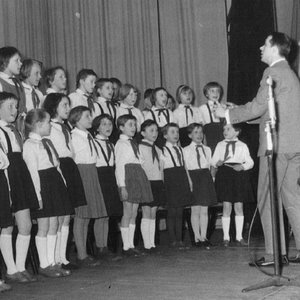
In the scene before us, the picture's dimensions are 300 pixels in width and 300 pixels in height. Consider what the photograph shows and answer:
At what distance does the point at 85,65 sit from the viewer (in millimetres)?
9242

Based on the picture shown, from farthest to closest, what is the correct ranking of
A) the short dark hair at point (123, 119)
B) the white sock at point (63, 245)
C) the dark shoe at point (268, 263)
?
the short dark hair at point (123, 119), the white sock at point (63, 245), the dark shoe at point (268, 263)

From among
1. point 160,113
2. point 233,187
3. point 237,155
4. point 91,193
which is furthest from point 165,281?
point 160,113

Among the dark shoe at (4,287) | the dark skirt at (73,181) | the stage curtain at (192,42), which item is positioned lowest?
the dark shoe at (4,287)

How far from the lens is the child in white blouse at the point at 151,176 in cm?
627

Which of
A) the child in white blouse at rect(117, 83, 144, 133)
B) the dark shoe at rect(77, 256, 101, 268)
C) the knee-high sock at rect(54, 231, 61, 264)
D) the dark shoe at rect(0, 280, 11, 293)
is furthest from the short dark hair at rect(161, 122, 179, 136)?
the dark shoe at rect(0, 280, 11, 293)

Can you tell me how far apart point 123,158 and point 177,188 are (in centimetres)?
80

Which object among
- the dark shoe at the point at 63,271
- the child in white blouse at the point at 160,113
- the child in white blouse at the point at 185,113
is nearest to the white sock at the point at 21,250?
the dark shoe at the point at 63,271

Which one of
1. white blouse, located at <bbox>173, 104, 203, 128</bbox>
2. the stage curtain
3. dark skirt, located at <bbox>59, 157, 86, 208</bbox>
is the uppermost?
the stage curtain

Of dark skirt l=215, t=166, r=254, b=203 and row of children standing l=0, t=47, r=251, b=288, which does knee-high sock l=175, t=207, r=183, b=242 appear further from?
dark skirt l=215, t=166, r=254, b=203

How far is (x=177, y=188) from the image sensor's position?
21.0ft

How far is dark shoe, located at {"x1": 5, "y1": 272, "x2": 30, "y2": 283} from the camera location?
14.6ft

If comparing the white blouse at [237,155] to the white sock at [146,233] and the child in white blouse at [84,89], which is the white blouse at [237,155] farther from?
the child in white blouse at [84,89]

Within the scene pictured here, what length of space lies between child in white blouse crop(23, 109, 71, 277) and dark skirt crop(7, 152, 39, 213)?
113 mm

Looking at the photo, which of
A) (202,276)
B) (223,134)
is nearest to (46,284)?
(202,276)
